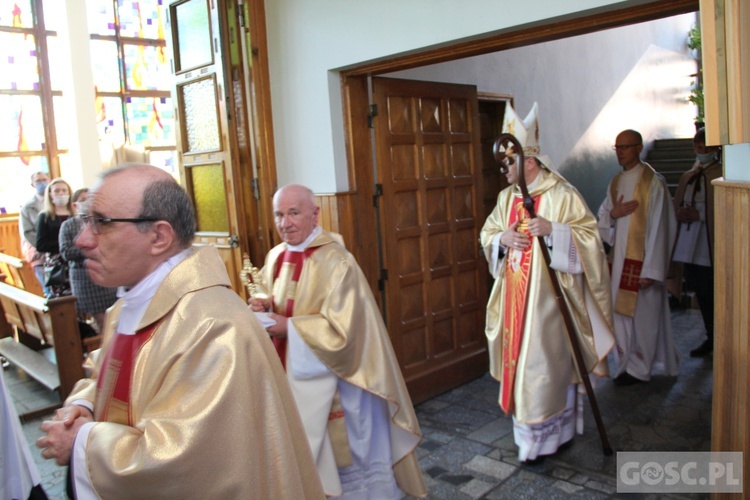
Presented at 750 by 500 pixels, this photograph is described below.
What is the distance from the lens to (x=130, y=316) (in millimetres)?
1667

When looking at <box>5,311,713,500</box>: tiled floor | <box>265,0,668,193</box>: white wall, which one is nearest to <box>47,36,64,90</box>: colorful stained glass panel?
<box>5,311,713,500</box>: tiled floor

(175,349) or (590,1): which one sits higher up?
(590,1)

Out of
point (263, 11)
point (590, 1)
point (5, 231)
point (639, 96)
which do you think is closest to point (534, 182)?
point (590, 1)

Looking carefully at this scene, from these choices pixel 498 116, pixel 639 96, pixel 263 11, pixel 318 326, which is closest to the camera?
pixel 318 326

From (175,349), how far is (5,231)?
381 inches

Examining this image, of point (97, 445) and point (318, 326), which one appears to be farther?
point (318, 326)

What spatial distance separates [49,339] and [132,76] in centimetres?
701

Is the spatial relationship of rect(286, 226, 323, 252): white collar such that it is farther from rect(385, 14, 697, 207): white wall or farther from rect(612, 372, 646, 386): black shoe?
rect(612, 372, 646, 386): black shoe

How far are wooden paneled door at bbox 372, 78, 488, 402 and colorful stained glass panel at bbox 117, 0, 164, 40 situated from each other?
788 centimetres

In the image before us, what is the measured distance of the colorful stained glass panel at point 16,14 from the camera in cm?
998

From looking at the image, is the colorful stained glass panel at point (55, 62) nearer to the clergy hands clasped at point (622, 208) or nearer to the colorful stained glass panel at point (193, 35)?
the colorful stained glass panel at point (193, 35)

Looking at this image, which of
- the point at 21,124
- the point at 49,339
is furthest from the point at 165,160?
the point at 49,339

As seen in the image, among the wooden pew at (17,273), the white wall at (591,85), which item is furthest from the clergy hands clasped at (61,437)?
the wooden pew at (17,273)

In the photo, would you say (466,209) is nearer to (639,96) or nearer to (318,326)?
(318,326)
